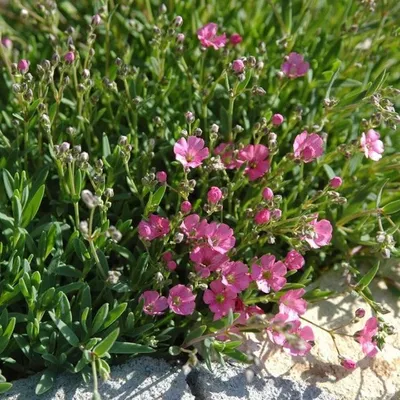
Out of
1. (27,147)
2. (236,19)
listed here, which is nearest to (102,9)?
(27,147)

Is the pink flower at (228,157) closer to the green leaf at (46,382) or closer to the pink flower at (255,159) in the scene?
the pink flower at (255,159)

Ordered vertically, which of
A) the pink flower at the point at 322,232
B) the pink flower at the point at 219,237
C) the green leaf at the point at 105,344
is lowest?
the green leaf at the point at 105,344

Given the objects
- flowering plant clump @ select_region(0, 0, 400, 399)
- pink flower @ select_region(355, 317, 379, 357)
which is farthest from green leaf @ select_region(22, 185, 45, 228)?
pink flower @ select_region(355, 317, 379, 357)

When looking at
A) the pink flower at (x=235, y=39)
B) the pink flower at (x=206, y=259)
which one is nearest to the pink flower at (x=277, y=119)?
the pink flower at (x=206, y=259)

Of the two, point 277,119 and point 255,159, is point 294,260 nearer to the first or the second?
point 255,159

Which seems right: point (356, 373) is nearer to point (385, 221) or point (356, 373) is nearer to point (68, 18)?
point (385, 221)

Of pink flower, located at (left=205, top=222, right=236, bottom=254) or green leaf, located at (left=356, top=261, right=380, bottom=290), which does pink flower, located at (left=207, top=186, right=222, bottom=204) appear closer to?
pink flower, located at (left=205, top=222, right=236, bottom=254)
